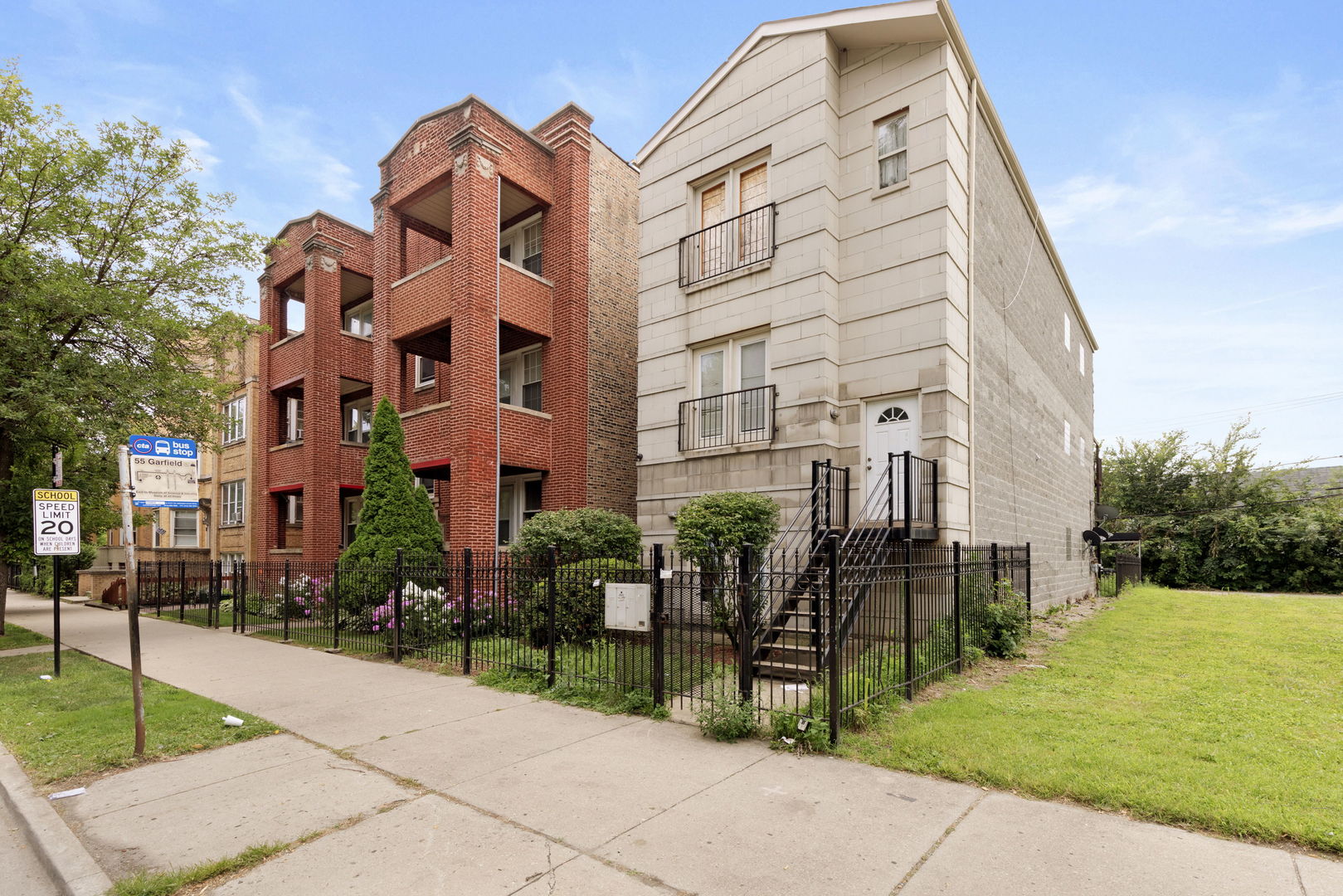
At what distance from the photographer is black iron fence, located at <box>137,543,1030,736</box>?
6.67 m

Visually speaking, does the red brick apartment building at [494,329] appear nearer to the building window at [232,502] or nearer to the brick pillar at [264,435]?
the brick pillar at [264,435]

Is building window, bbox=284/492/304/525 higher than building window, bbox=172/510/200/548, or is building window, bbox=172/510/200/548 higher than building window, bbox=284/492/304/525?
building window, bbox=284/492/304/525

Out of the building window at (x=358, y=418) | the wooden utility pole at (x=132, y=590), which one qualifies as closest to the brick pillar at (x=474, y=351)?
the wooden utility pole at (x=132, y=590)

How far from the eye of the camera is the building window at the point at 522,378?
647 inches

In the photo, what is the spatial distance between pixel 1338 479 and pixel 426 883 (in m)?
52.2

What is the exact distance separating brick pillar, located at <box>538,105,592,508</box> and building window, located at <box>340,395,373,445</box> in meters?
8.16

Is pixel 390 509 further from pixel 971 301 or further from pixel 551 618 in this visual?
pixel 971 301

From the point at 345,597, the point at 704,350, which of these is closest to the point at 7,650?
the point at 345,597

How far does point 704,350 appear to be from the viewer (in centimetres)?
1315

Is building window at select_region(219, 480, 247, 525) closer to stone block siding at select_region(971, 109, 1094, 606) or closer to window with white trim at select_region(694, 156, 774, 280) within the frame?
window with white trim at select_region(694, 156, 774, 280)

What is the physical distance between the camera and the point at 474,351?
14133 mm

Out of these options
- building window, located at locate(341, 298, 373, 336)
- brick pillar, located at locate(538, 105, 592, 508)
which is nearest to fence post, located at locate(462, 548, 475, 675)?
brick pillar, located at locate(538, 105, 592, 508)

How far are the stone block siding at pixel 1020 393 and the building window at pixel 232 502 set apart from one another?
22.2 m

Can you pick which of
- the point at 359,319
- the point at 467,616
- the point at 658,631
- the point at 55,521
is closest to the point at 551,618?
the point at 658,631
